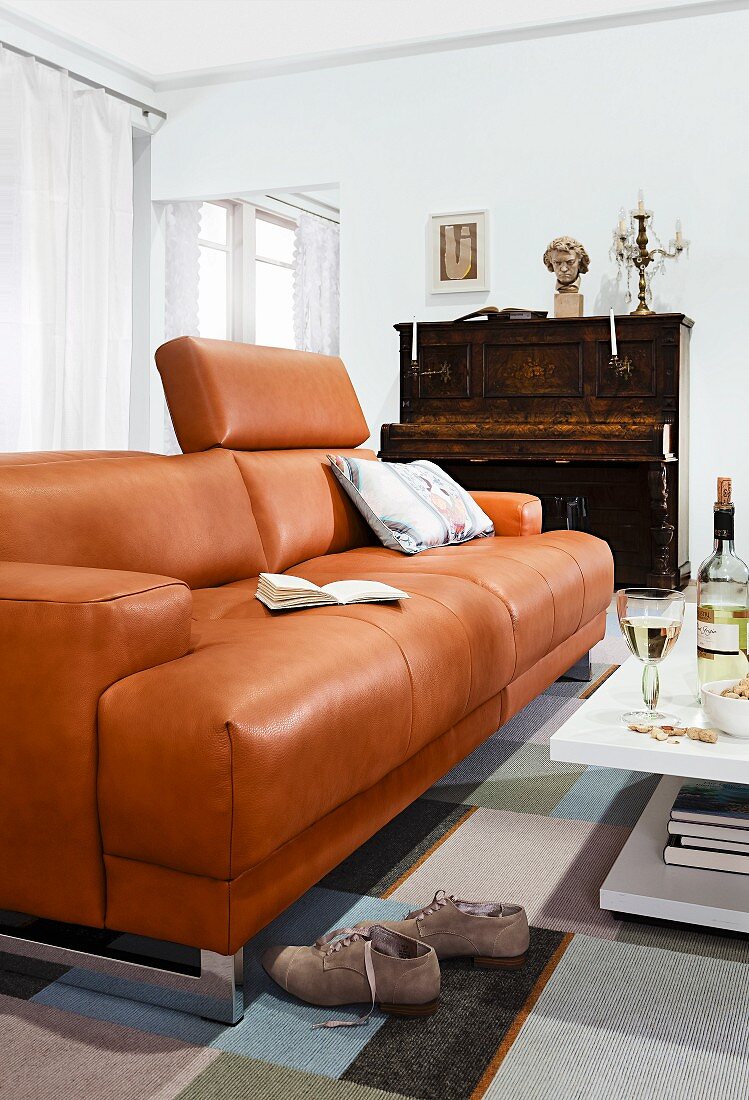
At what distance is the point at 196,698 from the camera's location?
1.36 meters

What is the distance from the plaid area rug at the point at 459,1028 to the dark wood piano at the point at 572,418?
121 inches

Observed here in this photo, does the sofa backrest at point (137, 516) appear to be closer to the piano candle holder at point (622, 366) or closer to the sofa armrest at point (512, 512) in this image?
the sofa armrest at point (512, 512)

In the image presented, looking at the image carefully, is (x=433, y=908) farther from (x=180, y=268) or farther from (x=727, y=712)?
(x=180, y=268)

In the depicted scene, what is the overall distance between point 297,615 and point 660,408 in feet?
10.8

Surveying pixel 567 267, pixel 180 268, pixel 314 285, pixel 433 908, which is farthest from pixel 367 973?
pixel 314 285

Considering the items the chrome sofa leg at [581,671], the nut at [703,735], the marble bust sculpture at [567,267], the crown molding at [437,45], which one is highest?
the crown molding at [437,45]

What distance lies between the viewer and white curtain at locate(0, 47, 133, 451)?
545 cm

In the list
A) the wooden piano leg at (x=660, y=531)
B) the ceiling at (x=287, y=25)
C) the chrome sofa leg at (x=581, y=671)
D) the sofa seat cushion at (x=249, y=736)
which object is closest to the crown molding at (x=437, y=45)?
the ceiling at (x=287, y=25)

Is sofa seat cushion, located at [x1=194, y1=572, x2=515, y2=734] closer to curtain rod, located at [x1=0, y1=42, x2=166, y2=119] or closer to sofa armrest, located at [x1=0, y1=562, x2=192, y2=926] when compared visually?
sofa armrest, located at [x1=0, y1=562, x2=192, y2=926]

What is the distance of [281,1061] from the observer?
4.34 ft

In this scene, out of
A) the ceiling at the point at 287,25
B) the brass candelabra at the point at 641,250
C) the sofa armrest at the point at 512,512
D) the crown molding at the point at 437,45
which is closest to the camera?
the sofa armrest at the point at 512,512

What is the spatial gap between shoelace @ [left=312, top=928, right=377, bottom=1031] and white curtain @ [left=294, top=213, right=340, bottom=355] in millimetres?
6610

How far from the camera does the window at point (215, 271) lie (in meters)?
7.15

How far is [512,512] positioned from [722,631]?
1.78m
